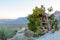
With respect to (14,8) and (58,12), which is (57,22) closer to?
(58,12)

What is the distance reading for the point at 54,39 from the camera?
7.56 metres

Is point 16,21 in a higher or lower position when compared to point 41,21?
higher

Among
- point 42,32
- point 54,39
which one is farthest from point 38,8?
point 54,39

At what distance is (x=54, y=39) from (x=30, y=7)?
2186mm

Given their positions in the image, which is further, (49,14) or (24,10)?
(49,14)

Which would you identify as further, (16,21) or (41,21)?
(41,21)

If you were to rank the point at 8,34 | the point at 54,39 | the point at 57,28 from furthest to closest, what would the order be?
1. the point at 57,28
2. the point at 54,39
3. the point at 8,34

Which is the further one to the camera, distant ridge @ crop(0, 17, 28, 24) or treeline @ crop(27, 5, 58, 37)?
treeline @ crop(27, 5, 58, 37)

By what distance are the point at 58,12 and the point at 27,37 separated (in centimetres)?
339

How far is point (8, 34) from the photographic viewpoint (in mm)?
6145

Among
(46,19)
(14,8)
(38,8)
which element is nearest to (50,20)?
(46,19)

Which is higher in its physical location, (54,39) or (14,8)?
(14,8)

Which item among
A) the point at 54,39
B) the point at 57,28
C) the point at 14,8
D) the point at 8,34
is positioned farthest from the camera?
the point at 57,28

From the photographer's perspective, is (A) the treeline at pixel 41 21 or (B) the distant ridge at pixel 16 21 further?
(A) the treeline at pixel 41 21
